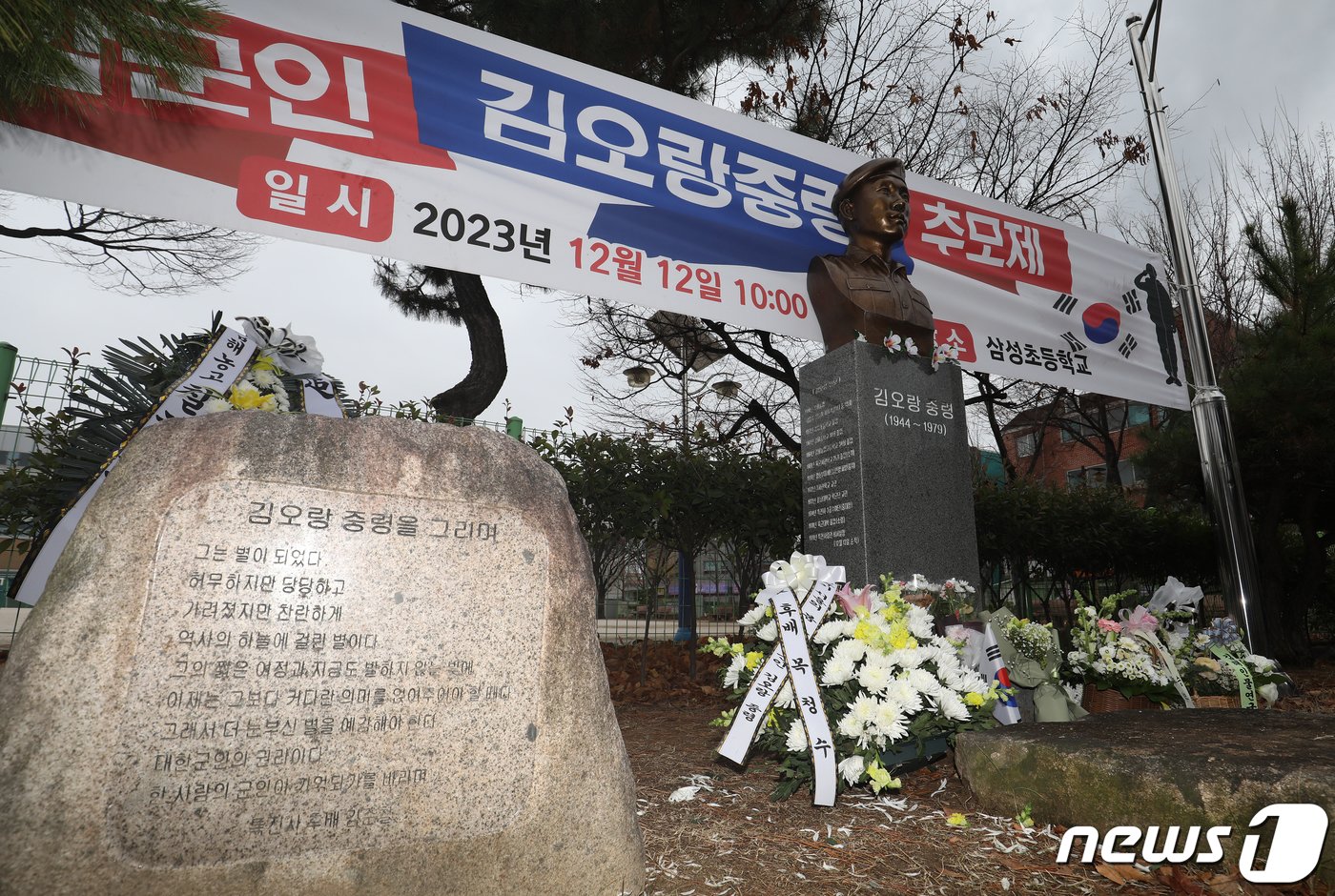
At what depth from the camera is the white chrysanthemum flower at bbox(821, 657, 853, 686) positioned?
2916mm

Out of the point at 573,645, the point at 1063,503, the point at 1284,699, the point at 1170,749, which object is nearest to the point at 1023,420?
the point at 1063,503

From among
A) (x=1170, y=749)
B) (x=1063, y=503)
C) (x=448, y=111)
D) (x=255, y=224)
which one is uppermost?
(x=448, y=111)

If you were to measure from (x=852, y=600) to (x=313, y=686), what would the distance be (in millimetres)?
2219

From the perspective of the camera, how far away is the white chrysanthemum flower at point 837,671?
2916mm

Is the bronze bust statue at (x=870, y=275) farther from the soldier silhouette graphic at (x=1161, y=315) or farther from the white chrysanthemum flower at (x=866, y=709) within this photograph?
the soldier silhouette graphic at (x=1161, y=315)

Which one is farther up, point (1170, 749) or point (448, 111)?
point (448, 111)

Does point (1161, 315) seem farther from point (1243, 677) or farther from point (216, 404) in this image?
point (216, 404)

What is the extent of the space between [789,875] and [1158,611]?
355 centimetres

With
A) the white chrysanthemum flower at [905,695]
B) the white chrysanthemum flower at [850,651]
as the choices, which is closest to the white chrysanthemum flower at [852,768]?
the white chrysanthemum flower at [905,695]

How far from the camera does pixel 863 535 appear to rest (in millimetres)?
4445

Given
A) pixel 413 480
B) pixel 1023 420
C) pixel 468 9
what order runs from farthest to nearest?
pixel 1023 420, pixel 468 9, pixel 413 480

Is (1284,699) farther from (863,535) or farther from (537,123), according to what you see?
(537,123)

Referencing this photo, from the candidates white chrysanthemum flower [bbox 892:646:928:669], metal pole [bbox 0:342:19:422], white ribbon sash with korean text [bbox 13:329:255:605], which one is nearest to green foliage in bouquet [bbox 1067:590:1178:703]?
white chrysanthemum flower [bbox 892:646:928:669]

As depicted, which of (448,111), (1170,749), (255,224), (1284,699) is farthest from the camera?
(1284,699)
